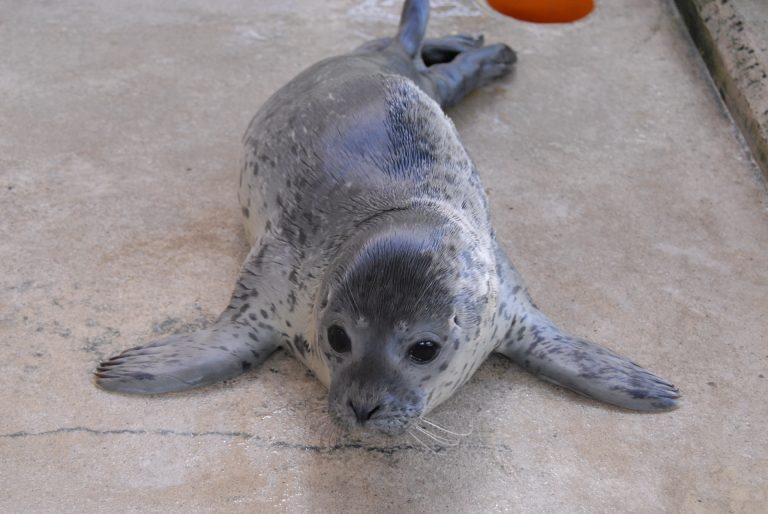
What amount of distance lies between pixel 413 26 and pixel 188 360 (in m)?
2.02

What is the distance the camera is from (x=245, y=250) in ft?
10.6

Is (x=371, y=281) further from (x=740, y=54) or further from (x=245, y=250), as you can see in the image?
(x=740, y=54)

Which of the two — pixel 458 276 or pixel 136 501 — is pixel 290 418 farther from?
pixel 458 276

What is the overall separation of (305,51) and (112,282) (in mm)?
1926

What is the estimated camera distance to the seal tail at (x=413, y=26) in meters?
4.00

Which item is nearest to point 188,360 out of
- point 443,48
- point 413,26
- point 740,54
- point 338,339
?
point 338,339

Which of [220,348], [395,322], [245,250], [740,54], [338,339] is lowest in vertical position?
[245,250]

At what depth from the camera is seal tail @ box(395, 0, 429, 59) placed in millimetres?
4000

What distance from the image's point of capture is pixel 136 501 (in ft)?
7.45

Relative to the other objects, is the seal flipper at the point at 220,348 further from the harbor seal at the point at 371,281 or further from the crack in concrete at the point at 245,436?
the crack in concrete at the point at 245,436

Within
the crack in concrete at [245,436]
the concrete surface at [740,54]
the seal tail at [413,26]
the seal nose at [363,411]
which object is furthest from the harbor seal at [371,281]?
the concrete surface at [740,54]

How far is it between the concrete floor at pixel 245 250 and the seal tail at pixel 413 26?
1.36 feet

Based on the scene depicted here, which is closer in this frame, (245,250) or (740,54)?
(245,250)

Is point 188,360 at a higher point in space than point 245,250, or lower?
higher
